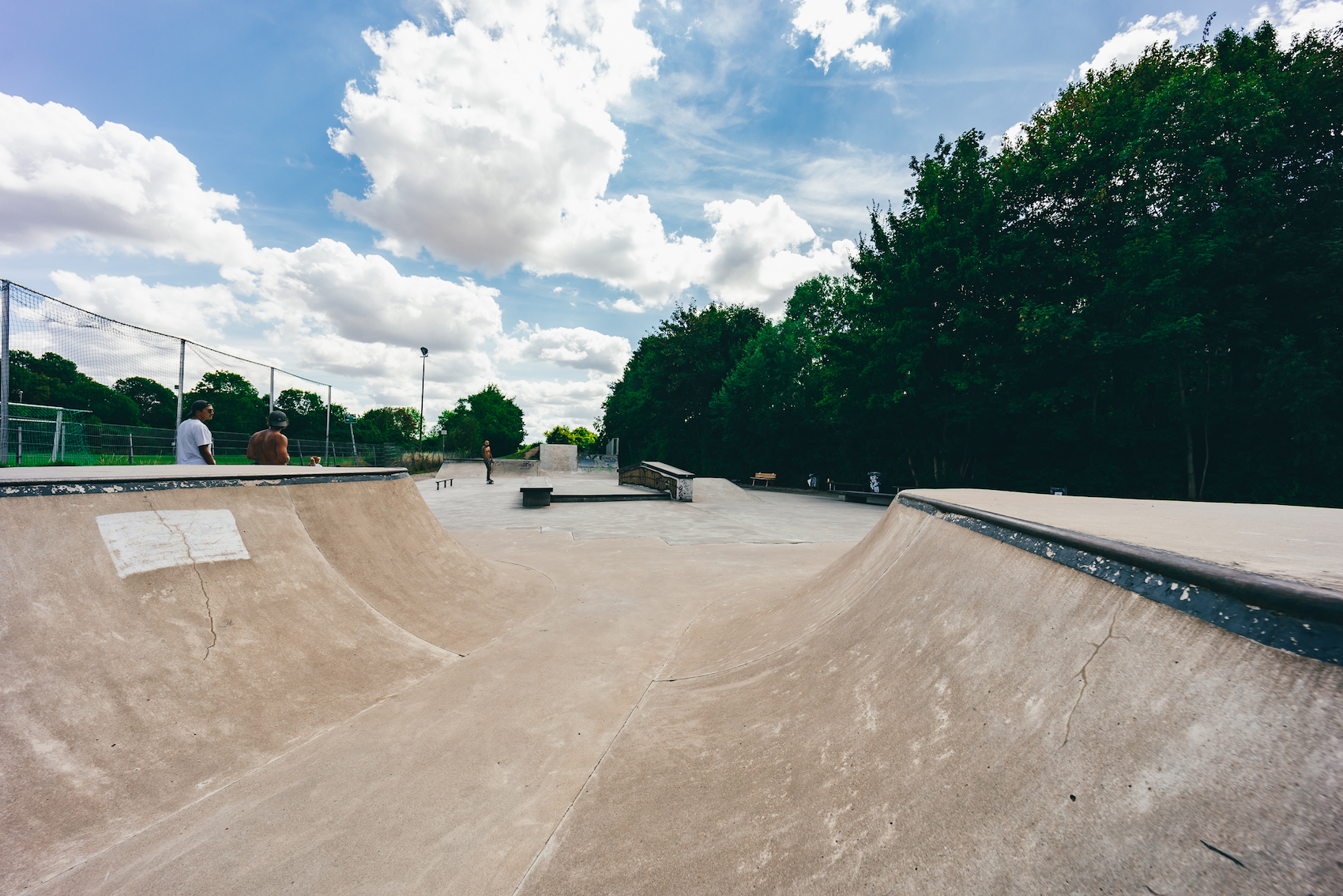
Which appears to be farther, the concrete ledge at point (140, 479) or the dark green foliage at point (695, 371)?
the dark green foliage at point (695, 371)

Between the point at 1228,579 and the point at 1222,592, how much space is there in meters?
0.04

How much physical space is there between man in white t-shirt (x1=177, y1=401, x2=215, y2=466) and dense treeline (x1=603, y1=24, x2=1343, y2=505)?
1609 centimetres

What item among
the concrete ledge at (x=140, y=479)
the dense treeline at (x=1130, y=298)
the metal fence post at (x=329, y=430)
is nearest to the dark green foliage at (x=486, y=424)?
the metal fence post at (x=329, y=430)

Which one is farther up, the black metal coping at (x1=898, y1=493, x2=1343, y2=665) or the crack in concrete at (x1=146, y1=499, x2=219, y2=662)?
the black metal coping at (x1=898, y1=493, x2=1343, y2=665)

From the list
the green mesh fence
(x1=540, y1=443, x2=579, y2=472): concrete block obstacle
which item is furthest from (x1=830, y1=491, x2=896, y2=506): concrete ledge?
(x1=540, y1=443, x2=579, y2=472): concrete block obstacle

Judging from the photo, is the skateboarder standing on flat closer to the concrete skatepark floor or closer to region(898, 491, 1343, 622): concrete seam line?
the concrete skatepark floor

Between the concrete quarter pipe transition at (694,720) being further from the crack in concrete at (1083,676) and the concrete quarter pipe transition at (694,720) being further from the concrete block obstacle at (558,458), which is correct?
the concrete block obstacle at (558,458)

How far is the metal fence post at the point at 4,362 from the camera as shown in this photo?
789 centimetres

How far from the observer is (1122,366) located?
13406 millimetres

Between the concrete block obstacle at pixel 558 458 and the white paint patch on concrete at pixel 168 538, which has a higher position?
the concrete block obstacle at pixel 558 458

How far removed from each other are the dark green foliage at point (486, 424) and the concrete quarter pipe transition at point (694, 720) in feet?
207

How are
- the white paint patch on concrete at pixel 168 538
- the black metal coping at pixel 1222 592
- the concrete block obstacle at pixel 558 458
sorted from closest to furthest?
the black metal coping at pixel 1222 592 < the white paint patch on concrete at pixel 168 538 < the concrete block obstacle at pixel 558 458

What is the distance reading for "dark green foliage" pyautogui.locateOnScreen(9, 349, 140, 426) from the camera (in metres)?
12.3

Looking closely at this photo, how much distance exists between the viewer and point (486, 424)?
237ft
